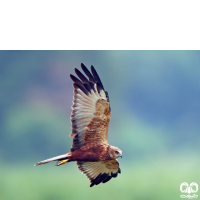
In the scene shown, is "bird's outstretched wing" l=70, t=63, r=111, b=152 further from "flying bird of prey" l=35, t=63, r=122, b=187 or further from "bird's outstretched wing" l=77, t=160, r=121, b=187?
"bird's outstretched wing" l=77, t=160, r=121, b=187

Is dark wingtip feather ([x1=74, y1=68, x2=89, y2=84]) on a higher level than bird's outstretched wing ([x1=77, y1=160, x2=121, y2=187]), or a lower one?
higher

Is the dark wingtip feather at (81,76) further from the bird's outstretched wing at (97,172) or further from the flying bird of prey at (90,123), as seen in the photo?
the bird's outstretched wing at (97,172)

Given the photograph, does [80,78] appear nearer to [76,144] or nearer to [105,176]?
[76,144]

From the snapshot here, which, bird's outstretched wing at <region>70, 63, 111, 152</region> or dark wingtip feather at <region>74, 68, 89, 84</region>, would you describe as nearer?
bird's outstretched wing at <region>70, 63, 111, 152</region>

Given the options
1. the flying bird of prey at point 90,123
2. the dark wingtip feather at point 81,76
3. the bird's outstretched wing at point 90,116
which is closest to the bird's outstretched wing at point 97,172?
the flying bird of prey at point 90,123

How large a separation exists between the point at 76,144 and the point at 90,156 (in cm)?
24

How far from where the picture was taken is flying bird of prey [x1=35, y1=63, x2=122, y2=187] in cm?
346

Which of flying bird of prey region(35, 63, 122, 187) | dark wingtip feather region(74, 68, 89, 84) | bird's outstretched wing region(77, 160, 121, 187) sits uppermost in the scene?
dark wingtip feather region(74, 68, 89, 84)

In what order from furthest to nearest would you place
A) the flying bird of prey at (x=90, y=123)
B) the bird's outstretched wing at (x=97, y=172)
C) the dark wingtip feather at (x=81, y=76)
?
the bird's outstretched wing at (x=97, y=172) → the dark wingtip feather at (x=81, y=76) → the flying bird of prey at (x=90, y=123)

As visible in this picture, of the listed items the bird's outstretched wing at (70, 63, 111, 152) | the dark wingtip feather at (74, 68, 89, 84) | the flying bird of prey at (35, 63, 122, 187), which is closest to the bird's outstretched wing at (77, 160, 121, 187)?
the flying bird of prey at (35, 63, 122, 187)

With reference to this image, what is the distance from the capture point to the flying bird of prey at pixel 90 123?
346 centimetres

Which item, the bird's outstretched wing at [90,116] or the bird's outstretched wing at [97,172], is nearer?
the bird's outstretched wing at [90,116]

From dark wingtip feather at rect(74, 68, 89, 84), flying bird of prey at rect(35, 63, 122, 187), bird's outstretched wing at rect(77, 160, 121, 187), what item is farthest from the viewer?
bird's outstretched wing at rect(77, 160, 121, 187)

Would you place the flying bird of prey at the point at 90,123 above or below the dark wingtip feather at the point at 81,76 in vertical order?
below
